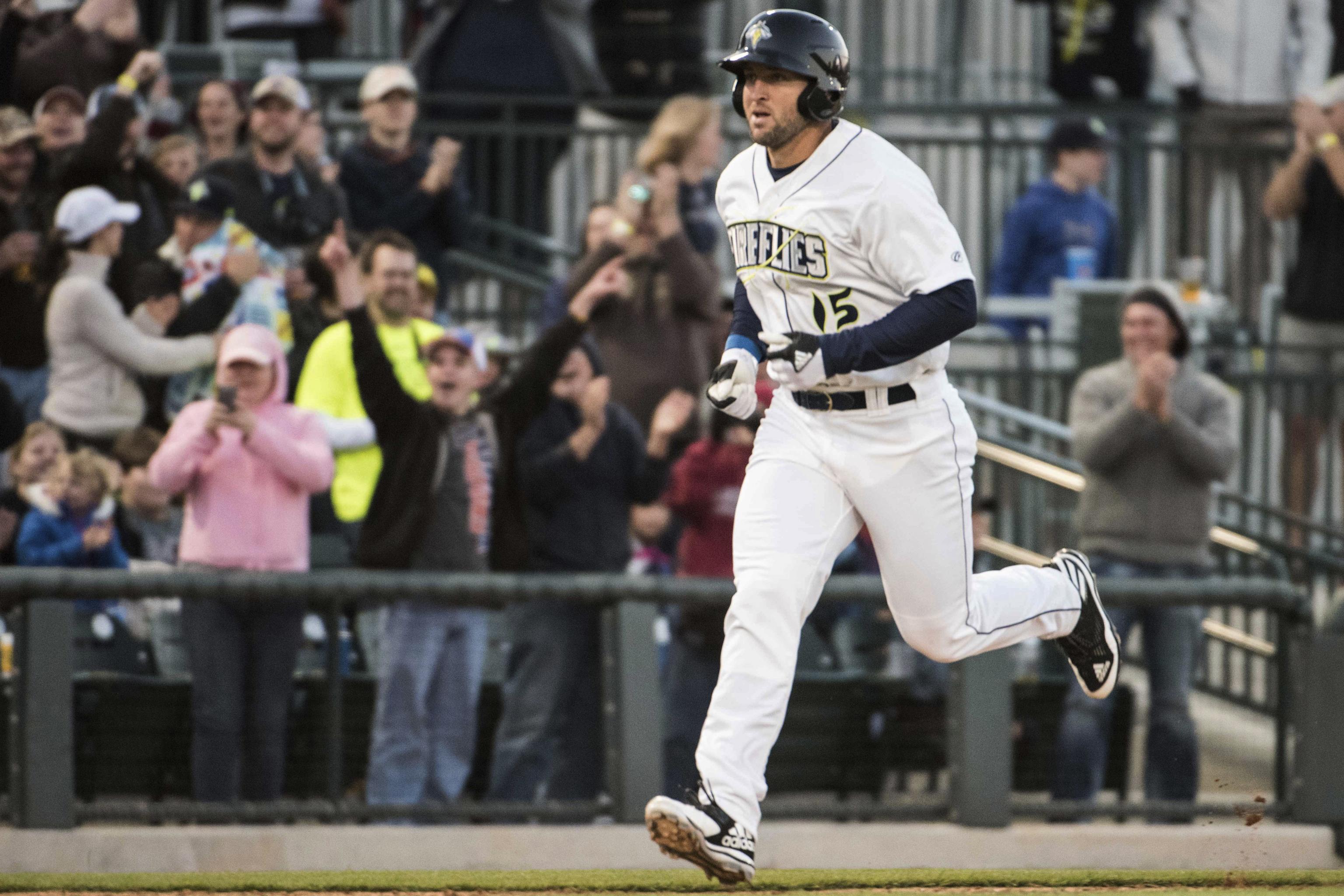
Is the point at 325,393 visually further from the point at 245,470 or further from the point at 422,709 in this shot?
the point at 422,709

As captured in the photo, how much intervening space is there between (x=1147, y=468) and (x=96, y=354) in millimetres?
4524

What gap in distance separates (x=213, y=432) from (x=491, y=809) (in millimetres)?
1782

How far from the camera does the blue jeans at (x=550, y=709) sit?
8.46m

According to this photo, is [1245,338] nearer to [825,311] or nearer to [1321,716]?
[1321,716]

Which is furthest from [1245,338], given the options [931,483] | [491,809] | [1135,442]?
[931,483]

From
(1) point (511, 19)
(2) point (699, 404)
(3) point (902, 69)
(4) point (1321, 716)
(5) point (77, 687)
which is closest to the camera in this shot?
(5) point (77, 687)

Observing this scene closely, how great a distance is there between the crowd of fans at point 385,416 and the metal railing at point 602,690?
9cm

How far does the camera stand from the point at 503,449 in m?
9.06

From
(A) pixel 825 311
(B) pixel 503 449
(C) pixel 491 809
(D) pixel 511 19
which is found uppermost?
(D) pixel 511 19

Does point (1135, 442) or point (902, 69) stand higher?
point (902, 69)

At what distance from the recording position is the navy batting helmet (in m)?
5.84

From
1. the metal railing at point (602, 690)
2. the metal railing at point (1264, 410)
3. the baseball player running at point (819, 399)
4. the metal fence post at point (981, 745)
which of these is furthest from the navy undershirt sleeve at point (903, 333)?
the metal railing at point (1264, 410)

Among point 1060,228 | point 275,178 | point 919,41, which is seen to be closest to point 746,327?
point 275,178

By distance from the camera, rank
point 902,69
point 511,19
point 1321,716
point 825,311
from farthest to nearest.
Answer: point 902,69 → point 511,19 → point 1321,716 → point 825,311
